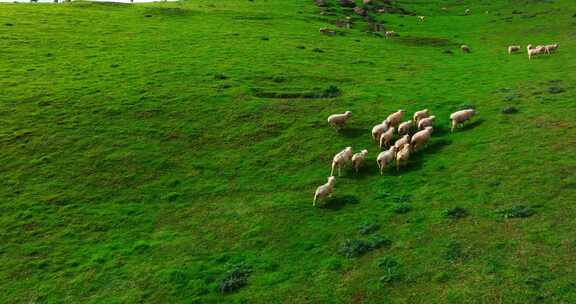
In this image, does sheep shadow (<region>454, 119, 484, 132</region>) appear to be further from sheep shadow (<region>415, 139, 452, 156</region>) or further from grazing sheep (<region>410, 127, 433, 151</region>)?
grazing sheep (<region>410, 127, 433, 151</region>)

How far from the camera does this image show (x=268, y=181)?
964 inches

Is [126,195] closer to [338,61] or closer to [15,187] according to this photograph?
[15,187]

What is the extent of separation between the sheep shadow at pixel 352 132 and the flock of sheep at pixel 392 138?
476 mm

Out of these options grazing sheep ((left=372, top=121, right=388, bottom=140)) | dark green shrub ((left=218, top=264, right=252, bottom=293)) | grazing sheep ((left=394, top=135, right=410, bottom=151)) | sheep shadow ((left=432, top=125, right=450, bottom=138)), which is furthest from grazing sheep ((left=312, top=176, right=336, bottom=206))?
sheep shadow ((left=432, top=125, right=450, bottom=138))

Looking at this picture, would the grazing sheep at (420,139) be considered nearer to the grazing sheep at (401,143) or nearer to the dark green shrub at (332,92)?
the grazing sheep at (401,143)

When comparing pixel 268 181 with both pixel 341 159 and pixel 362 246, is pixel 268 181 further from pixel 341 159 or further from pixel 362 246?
pixel 362 246

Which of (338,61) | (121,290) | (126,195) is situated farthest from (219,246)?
(338,61)

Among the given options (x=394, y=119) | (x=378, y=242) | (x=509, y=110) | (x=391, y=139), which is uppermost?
(x=509, y=110)

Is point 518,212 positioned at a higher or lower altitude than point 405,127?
lower

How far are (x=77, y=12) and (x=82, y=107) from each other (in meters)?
39.9

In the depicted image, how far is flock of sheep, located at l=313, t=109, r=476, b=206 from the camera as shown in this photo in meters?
23.6

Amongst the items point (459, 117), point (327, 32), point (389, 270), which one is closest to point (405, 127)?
point (459, 117)

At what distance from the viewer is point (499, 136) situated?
2530 cm

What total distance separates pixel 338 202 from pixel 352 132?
900cm
